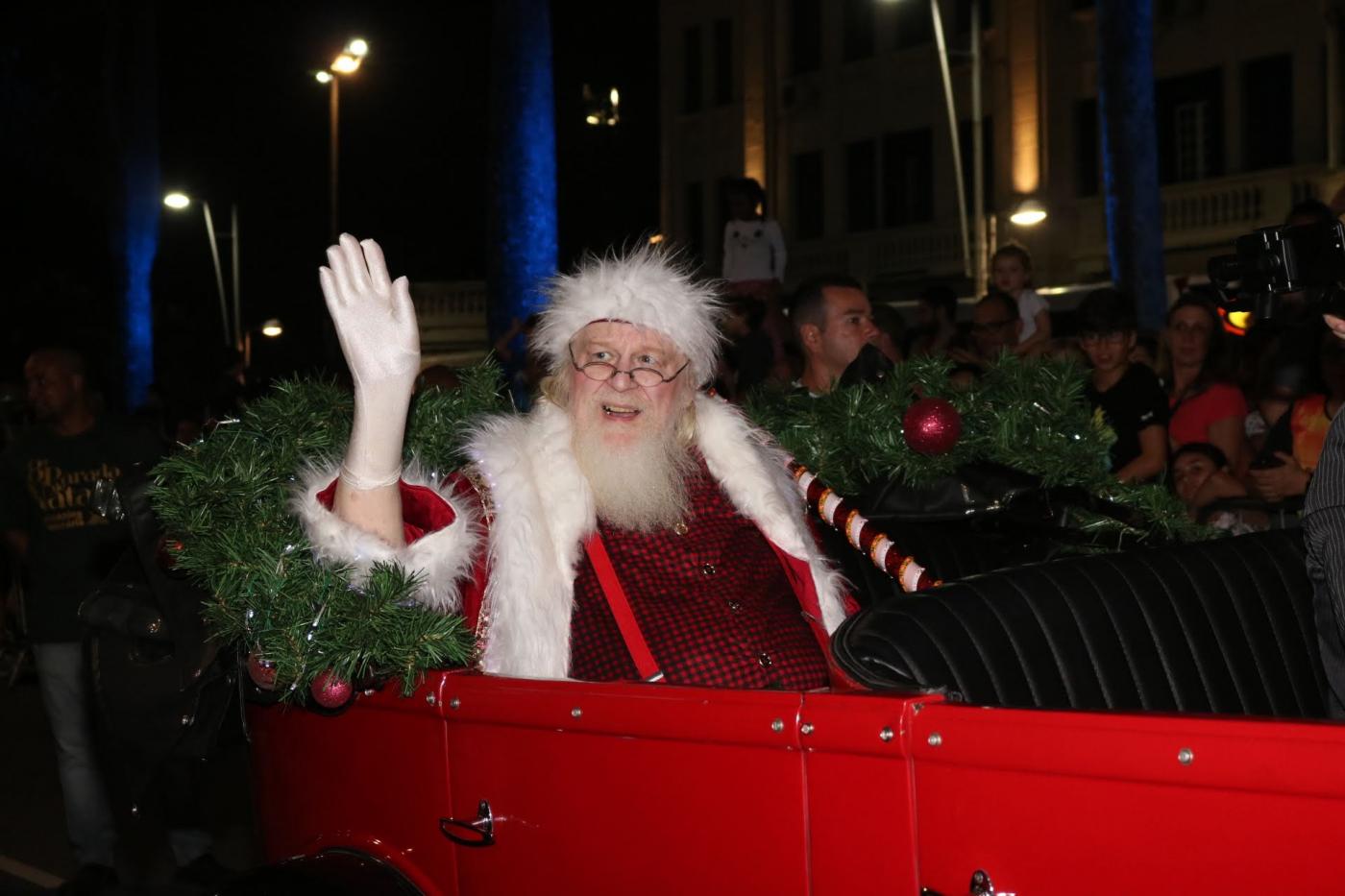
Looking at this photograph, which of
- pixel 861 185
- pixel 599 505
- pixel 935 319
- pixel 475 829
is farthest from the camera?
pixel 861 185

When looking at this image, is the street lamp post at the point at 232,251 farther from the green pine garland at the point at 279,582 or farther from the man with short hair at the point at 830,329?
the green pine garland at the point at 279,582

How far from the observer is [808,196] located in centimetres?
2905

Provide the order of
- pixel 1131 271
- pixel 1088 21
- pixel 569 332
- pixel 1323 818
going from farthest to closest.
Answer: pixel 1088 21 → pixel 1131 271 → pixel 569 332 → pixel 1323 818

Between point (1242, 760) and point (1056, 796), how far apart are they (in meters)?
0.26

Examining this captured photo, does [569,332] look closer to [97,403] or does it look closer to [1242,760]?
[1242,760]

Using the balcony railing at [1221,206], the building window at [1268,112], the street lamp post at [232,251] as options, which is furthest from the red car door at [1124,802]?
the street lamp post at [232,251]

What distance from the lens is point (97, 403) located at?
6316 mm

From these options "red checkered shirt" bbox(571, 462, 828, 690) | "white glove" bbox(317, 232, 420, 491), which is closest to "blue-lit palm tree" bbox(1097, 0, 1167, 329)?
"red checkered shirt" bbox(571, 462, 828, 690)

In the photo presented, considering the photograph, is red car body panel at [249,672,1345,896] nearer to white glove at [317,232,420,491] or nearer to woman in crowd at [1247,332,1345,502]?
white glove at [317,232,420,491]

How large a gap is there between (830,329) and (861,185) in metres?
22.9

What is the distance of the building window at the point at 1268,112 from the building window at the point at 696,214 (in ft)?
35.8

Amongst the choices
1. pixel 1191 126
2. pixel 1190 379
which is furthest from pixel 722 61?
pixel 1190 379

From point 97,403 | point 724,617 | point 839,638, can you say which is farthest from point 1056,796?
point 97,403

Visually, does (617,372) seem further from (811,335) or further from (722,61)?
(722,61)
